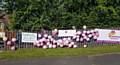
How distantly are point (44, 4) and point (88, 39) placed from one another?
991 centimetres

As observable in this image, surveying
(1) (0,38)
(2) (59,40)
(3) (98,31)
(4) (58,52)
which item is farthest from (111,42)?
(1) (0,38)

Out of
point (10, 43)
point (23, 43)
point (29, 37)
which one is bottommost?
point (23, 43)

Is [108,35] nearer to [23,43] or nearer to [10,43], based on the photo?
[23,43]

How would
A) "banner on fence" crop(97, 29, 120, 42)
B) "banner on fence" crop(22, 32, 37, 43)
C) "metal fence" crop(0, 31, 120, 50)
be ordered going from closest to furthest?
"metal fence" crop(0, 31, 120, 50), "banner on fence" crop(22, 32, 37, 43), "banner on fence" crop(97, 29, 120, 42)

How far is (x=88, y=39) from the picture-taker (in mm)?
35156

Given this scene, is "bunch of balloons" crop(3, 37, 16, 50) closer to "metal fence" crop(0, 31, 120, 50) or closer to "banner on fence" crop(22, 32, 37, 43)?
"metal fence" crop(0, 31, 120, 50)

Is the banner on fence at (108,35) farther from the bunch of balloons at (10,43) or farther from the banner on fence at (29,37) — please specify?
the bunch of balloons at (10,43)

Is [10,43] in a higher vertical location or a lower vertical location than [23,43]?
higher

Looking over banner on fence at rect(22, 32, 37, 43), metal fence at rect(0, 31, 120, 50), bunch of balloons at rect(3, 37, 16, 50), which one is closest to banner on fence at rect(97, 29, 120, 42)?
metal fence at rect(0, 31, 120, 50)

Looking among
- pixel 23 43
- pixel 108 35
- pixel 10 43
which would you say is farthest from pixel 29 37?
pixel 108 35

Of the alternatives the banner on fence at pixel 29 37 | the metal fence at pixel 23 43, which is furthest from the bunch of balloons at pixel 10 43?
the banner on fence at pixel 29 37

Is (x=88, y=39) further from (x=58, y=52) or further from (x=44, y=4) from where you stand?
(x=44, y=4)

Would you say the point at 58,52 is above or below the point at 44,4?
below

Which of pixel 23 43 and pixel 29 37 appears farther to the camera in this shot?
pixel 29 37
